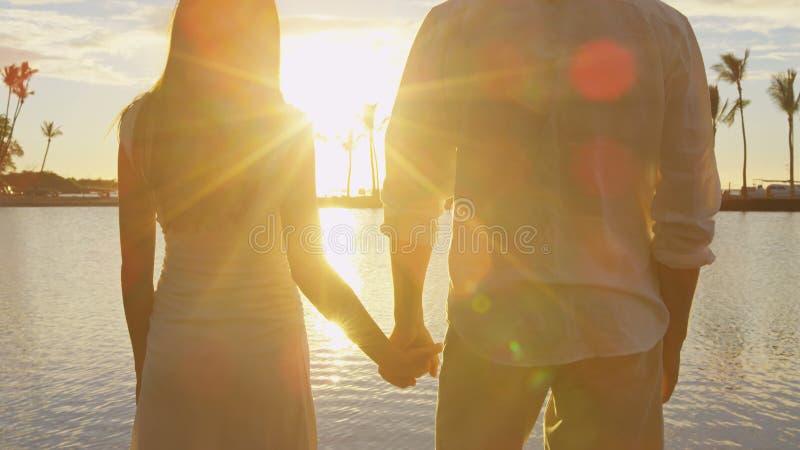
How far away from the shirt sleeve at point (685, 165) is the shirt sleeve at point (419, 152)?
523mm

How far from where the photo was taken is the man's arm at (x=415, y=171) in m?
1.75

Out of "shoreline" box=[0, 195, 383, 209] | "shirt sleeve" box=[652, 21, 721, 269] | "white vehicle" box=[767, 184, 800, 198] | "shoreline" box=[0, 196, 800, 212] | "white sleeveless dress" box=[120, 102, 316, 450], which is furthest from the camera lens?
"shoreline" box=[0, 195, 383, 209]

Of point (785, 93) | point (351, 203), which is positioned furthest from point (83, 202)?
point (785, 93)

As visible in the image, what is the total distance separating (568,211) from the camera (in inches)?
58.4

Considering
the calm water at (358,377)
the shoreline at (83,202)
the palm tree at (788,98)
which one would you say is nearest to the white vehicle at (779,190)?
the palm tree at (788,98)

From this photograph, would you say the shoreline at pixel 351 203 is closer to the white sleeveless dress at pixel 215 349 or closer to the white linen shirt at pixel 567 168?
the white sleeveless dress at pixel 215 349

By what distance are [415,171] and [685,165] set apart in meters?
0.66

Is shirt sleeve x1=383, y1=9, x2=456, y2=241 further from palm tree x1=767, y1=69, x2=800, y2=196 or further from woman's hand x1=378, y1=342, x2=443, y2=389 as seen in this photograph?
palm tree x1=767, y1=69, x2=800, y2=196

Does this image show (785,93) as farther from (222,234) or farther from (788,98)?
(222,234)

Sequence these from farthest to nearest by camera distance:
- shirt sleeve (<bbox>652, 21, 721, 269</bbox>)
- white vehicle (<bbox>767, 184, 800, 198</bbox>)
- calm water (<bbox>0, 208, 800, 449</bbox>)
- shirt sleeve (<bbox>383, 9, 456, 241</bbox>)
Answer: white vehicle (<bbox>767, 184, 800, 198</bbox>)
calm water (<bbox>0, 208, 800, 449</bbox>)
shirt sleeve (<bbox>383, 9, 456, 241</bbox>)
shirt sleeve (<bbox>652, 21, 721, 269</bbox>)

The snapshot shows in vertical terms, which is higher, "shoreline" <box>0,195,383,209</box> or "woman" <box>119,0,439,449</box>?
"shoreline" <box>0,195,383,209</box>

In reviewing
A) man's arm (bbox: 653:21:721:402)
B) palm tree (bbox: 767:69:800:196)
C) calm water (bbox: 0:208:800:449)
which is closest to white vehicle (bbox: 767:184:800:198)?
palm tree (bbox: 767:69:800:196)

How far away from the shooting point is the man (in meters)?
Answer: 1.49

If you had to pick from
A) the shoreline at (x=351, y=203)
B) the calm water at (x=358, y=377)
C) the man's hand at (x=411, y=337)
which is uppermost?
the shoreline at (x=351, y=203)
